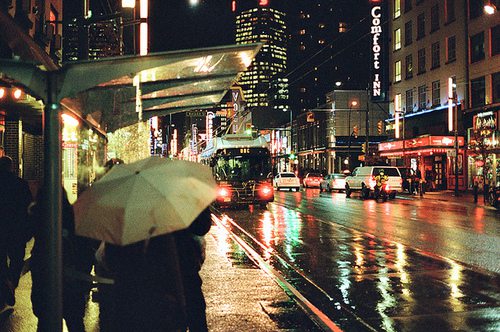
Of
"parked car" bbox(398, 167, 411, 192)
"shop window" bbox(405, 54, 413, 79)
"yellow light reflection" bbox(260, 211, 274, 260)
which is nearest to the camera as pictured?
"yellow light reflection" bbox(260, 211, 274, 260)

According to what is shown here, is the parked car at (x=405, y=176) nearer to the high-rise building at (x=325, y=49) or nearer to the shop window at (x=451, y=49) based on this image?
the shop window at (x=451, y=49)

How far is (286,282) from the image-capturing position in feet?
29.3

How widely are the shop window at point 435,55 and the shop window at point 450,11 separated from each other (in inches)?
103

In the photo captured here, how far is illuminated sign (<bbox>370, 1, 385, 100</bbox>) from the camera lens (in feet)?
168

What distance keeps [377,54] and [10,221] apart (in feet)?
161

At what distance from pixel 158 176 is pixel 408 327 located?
411 cm

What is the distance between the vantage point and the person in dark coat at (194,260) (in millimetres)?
4578

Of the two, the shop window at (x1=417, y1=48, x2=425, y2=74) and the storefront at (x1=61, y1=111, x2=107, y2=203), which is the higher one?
the shop window at (x1=417, y1=48, x2=425, y2=74)

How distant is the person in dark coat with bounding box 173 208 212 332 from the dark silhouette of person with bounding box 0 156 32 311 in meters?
2.47

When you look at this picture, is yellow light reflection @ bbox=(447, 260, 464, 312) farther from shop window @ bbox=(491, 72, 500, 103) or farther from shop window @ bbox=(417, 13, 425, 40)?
shop window @ bbox=(417, 13, 425, 40)

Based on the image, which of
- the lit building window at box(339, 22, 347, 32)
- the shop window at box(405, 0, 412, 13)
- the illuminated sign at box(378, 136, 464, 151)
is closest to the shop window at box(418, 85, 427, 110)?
the illuminated sign at box(378, 136, 464, 151)

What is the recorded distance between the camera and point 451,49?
44.8 m

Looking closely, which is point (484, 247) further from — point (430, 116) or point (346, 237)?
point (430, 116)

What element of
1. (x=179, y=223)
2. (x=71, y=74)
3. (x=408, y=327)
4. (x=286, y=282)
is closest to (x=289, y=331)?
(x=408, y=327)
